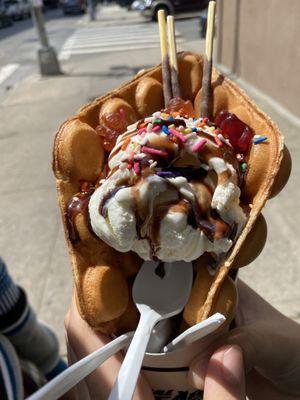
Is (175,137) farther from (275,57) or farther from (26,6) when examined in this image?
(26,6)

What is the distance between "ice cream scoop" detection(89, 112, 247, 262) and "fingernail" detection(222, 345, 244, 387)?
0.86 feet

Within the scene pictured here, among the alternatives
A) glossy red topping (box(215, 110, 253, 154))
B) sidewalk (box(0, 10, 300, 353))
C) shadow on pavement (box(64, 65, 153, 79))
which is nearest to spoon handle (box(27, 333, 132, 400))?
glossy red topping (box(215, 110, 253, 154))

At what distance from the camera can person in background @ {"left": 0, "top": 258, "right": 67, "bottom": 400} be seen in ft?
5.35

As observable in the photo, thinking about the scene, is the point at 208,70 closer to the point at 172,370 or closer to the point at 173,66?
the point at 173,66

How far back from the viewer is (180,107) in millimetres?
1326

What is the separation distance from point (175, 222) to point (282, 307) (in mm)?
1936

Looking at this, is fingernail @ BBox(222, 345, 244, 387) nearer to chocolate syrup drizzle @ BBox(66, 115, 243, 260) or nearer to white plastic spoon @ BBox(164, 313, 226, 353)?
white plastic spoon @ BBox(164, 313, 226, 353)

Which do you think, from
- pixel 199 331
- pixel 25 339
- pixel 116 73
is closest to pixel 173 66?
pixel 199 331

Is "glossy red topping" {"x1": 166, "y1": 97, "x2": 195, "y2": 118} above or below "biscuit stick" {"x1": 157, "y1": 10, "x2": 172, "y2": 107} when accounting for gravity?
below

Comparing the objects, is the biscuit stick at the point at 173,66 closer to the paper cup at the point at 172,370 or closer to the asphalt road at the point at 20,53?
the paper cup at the point at 172,370

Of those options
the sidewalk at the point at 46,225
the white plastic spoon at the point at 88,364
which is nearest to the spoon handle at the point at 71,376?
the white plastic spoon at the point at 88,364

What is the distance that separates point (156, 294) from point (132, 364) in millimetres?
242

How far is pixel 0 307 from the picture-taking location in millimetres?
1917

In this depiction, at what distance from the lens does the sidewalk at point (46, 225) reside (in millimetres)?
2934
